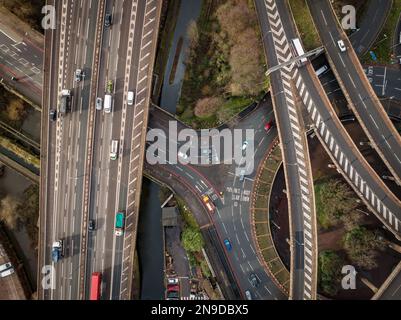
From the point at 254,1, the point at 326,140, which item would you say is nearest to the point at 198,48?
the point at 254,1

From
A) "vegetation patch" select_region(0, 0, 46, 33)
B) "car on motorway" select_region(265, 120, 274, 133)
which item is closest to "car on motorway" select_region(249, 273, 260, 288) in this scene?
"car on motorway" select_region(265, 120, 274, 133)

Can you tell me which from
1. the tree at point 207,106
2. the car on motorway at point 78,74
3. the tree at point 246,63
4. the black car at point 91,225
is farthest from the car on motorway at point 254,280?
the car on motorway at point 78,74

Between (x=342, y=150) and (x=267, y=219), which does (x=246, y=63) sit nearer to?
(x=342, y=150)

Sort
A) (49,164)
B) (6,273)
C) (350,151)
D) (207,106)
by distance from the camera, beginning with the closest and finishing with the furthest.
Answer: (350,151), (49,164), (207,106), (6,273)

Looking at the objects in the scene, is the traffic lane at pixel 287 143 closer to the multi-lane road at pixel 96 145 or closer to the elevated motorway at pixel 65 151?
the multi-lane road at pixel 96 145

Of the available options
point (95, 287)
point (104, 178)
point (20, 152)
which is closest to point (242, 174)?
point (104, 178)

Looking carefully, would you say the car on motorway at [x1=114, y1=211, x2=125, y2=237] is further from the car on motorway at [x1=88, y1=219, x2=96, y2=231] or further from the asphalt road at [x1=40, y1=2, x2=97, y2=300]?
the asphalt road at [x1=40, y1=2, x2=97, y2=300]
